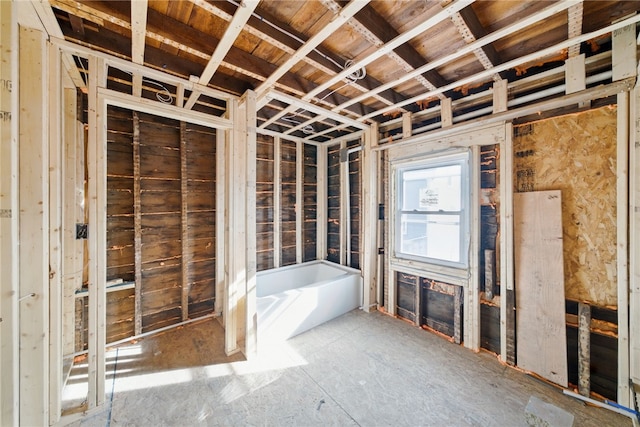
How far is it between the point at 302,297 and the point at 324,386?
3.37 ft

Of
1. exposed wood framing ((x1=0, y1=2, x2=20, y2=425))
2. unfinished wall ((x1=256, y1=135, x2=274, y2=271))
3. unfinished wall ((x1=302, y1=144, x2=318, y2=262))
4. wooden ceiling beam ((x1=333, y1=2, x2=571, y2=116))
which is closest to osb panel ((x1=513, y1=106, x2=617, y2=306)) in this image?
wooden ceiling beam ((x1=333, y1=2, x2=571, y2=116))

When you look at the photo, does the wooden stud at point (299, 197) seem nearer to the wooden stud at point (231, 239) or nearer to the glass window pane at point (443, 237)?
the wooden stud at point (231, 239)

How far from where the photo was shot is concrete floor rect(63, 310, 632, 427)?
1.75 meters

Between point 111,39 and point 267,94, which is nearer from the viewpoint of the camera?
point 111,39

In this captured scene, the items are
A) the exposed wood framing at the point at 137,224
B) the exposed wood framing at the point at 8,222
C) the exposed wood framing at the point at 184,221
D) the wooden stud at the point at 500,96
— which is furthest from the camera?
the exposed wood framing at the point at 184,221

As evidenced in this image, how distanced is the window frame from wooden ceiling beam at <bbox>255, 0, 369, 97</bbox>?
191cm

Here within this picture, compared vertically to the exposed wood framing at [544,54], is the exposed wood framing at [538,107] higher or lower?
lower

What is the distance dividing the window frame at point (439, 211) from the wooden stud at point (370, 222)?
0.29m

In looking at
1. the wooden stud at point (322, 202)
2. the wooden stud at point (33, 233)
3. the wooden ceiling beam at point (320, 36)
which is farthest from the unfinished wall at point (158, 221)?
the wooden stud at point (322, 202)

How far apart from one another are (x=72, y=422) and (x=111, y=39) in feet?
9.60

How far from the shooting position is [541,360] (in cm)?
216

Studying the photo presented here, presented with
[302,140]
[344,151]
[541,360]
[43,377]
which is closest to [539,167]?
[541,360]

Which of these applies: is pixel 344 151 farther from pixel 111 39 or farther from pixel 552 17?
pixel 111 39

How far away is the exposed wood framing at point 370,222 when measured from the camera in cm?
350
